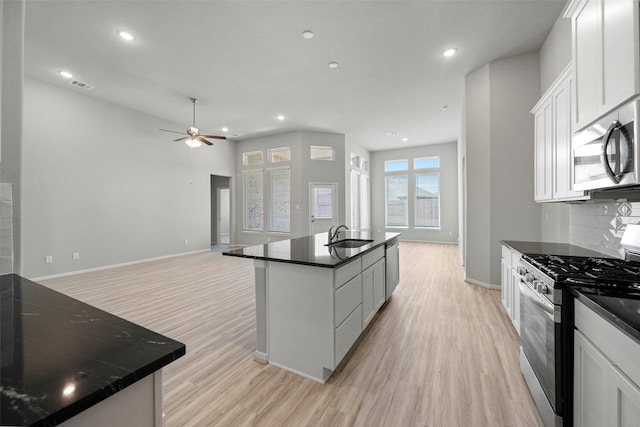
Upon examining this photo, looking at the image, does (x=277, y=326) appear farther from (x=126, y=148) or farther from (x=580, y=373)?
(x=126, y=148)

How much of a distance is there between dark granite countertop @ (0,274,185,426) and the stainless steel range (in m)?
1.75

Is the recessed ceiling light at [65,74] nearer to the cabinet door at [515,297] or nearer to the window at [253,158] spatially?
the window at [253,158]

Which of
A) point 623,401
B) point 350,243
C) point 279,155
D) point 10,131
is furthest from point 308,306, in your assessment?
point 279,155

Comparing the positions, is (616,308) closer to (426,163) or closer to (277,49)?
(277,49)

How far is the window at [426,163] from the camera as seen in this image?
9141 mm

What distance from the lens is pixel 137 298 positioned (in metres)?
3.66

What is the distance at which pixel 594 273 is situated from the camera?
1.43 metres

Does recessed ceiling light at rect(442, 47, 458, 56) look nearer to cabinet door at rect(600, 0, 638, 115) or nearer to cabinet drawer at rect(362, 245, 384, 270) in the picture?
cabinet door at rect(600, 0, 638, 115)

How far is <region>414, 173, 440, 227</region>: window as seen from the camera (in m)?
9.16

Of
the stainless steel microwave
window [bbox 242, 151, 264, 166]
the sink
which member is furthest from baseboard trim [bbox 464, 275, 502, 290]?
window [bbox 242, 151, 264, 166]

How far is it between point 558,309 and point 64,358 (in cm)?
199

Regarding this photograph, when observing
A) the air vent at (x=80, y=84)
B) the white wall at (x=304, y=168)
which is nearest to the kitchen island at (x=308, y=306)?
the air vent at (x=80, y=84)

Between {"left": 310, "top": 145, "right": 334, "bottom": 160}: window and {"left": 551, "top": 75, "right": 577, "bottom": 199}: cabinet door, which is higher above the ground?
{"left": 310, "top": 145, "right": 334, "bottom": 160}: window

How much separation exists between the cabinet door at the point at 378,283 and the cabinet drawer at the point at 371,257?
0.06m
